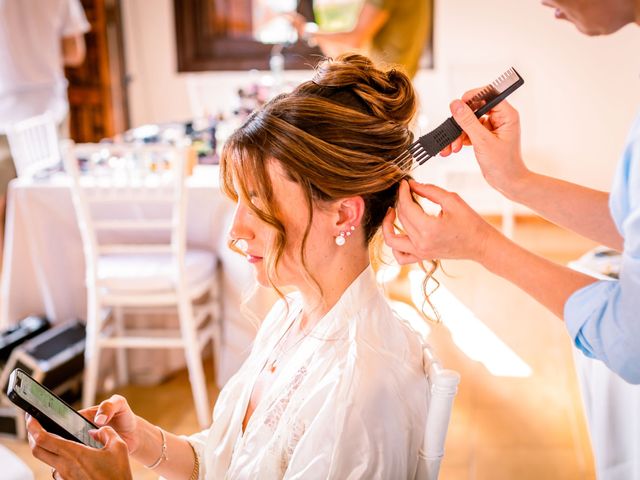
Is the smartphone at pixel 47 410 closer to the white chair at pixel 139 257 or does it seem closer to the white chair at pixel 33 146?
the white chair at pixel 139 257

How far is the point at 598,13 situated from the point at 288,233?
1.71 ft

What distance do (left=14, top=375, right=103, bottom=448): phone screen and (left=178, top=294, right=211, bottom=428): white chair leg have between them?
4.12 feet

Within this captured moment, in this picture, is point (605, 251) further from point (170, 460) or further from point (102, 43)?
point (102, 43)

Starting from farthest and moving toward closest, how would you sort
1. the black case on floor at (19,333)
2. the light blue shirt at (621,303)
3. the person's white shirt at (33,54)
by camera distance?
the person's white shirt at (33,54) → the black case on floor at (19,333) → the light blue shirt at (621,303)

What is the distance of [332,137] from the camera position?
40.2 inches

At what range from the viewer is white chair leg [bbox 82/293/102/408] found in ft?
7.39

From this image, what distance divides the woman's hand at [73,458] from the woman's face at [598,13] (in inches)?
31.2

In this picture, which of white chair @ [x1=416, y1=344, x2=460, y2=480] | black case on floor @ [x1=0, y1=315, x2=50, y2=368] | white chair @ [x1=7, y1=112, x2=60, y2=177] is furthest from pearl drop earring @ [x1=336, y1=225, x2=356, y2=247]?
white chair @ [x1=7, y1=112, x2=60, y2=177]

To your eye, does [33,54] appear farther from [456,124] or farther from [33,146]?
[456,124]

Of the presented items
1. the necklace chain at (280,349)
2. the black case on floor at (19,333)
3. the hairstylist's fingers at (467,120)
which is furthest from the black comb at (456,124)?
the black case on floor at (19,333)

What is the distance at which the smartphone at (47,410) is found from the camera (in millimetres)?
891

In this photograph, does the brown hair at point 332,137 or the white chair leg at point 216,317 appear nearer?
the brown hair at point 332,137

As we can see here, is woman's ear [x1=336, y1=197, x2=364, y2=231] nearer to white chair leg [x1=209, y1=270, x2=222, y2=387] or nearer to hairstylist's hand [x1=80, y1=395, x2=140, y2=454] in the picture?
hairstylist's hand [x1=80, y1=395, x2=140, y2=454]

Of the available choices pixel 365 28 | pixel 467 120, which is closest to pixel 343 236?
pixel 467 120
